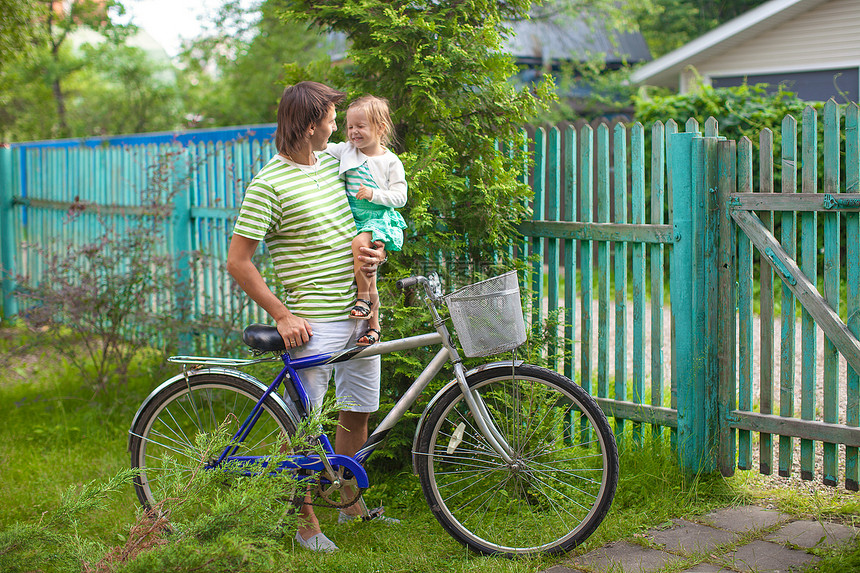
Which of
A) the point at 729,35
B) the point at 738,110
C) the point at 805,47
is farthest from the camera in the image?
the point at 729,35

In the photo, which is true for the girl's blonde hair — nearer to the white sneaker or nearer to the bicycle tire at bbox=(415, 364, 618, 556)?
the bicycle tire at bbox=(415, 364, 618, 556)

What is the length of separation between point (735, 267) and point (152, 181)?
173 inches

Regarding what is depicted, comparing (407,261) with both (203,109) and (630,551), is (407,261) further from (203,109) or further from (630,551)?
(203,109)

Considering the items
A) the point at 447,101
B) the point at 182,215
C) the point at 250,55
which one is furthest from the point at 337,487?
the point at 250,55

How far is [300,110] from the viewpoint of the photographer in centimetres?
307

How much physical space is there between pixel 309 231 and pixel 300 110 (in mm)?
471

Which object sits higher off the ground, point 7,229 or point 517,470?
point 7,229

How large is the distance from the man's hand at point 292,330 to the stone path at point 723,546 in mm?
1334

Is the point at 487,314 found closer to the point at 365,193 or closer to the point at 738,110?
the point at 365,193

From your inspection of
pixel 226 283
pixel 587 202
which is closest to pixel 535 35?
pixel 226 283

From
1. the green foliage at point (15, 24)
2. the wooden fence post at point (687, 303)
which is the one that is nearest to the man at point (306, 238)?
the wooden fence post at point (687, 303)

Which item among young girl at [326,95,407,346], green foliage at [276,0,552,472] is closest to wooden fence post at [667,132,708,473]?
green foliage at [276,0,552,472]

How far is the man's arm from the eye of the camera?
305cm

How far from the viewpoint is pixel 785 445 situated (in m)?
3.69
